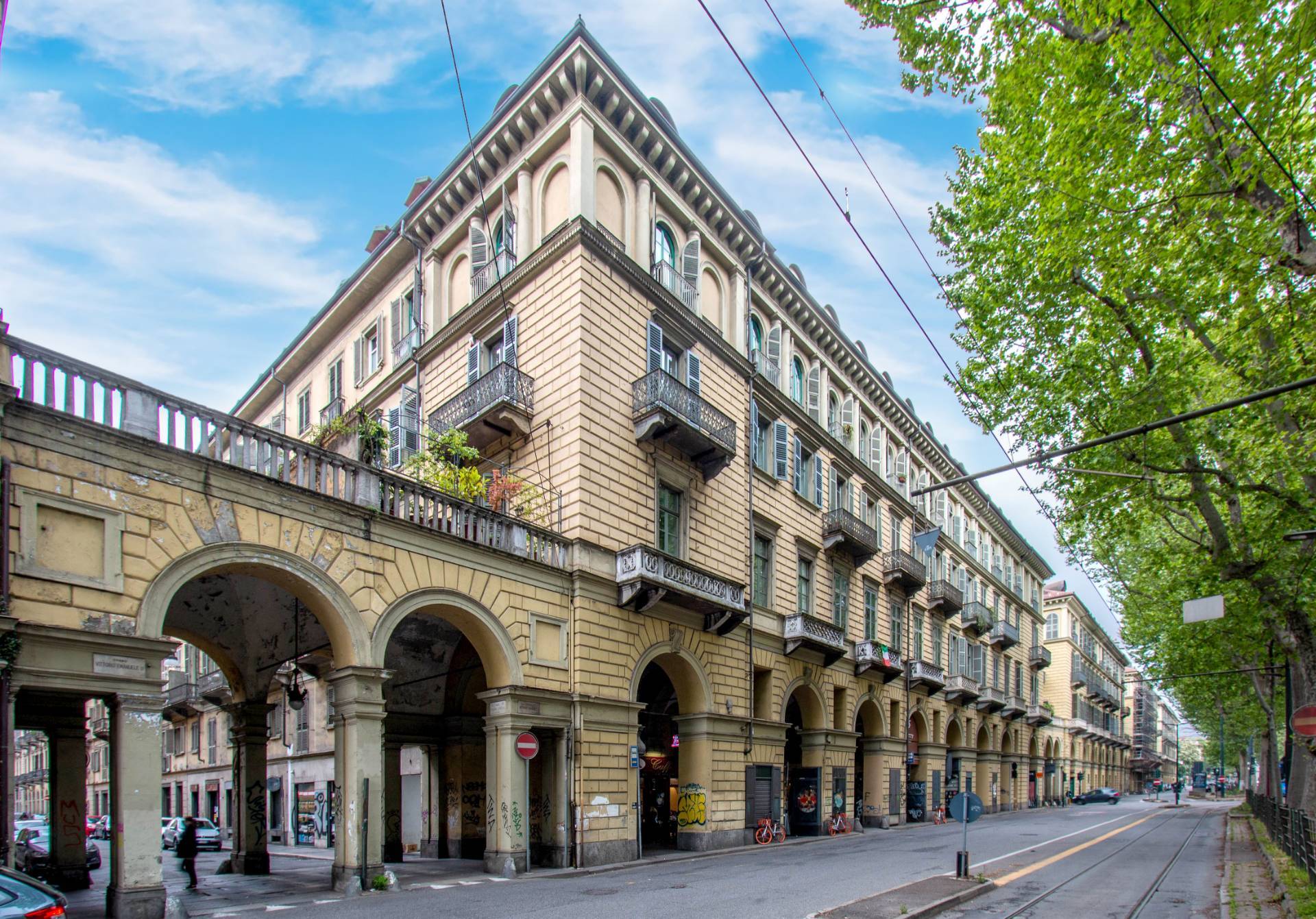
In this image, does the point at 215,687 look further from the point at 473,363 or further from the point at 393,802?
the point at 473,363

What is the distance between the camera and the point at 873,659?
31531 millimetres

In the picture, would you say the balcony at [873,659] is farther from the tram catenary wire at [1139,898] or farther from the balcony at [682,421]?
the balcony at [682,421]

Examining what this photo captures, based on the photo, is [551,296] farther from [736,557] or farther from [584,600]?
[736,557]

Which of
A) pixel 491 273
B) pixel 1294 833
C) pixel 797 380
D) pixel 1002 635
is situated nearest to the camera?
pixel 1294 833

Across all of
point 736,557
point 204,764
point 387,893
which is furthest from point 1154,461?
point 204,764

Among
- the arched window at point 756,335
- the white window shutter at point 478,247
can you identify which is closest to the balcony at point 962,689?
the arched window at point 756,335

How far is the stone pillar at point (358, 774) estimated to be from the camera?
45.7 feet

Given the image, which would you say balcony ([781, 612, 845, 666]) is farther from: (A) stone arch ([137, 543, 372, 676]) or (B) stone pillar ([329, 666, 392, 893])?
(A) stone arch ([137, 543, 372, 676])

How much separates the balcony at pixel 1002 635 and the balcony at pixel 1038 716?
6630mm

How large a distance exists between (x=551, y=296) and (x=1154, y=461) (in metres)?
13.8

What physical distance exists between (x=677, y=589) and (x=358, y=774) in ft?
28.2

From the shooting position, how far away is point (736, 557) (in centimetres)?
2500

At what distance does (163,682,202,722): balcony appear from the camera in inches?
1470

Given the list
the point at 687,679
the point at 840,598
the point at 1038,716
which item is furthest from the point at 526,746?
the point at 1038,716
